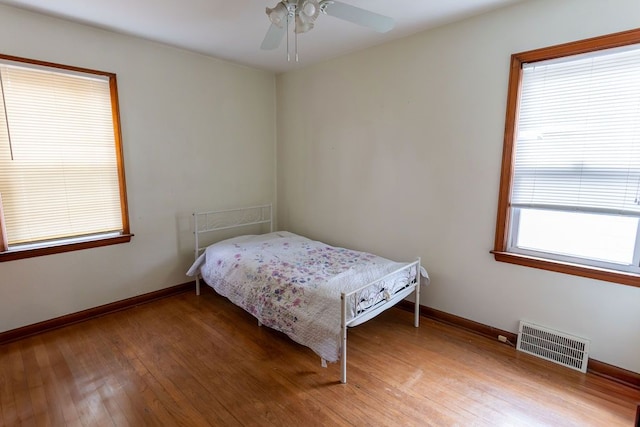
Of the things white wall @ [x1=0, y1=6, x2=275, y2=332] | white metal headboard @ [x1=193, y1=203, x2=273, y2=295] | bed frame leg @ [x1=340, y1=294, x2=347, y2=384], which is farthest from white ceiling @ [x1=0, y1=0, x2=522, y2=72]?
bed frame leg @ [x1=340, y1=294, x2=347, y2=384]

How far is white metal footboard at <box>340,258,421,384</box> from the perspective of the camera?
6.67 feet

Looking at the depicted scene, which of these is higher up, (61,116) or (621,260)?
(61,116)

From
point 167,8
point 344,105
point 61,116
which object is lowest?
point 61,116

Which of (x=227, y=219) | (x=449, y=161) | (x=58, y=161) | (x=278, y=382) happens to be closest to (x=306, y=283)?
(x=278, y=382)

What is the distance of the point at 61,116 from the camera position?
103 inches

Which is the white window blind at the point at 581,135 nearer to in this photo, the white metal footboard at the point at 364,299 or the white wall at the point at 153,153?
the white metal footboard at the point at 364,299

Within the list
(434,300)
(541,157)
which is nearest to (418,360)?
(434,300)

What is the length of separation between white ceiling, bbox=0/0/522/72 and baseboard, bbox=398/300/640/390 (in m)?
2.46

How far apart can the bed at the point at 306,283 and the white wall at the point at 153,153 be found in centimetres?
39

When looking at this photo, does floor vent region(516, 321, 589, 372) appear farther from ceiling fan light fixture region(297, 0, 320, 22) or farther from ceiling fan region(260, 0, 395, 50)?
ceiling fan light fixture region(297, 0, 320, 22)

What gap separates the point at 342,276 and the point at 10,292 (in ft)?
8.62

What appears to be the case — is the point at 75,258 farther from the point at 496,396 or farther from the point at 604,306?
the point at 604,306

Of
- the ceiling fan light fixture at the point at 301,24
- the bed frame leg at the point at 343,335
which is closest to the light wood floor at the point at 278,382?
the bed frame leg at the point at 343,335

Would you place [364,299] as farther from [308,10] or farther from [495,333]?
[308,10]
